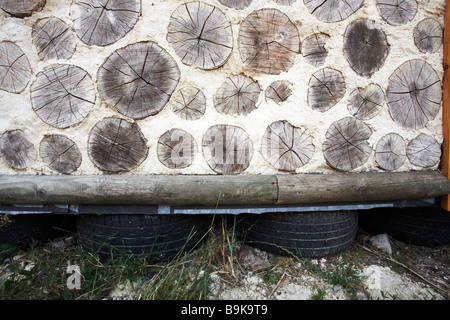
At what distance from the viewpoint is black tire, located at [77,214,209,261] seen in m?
1.71

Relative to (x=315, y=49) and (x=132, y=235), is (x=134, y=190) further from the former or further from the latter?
(x=315, y=49)

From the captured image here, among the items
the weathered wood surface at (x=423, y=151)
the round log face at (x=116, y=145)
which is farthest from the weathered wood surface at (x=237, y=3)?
the weathered wood surface at (x=423, y=151)

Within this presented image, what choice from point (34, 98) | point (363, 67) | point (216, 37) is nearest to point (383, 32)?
point (363, 67)

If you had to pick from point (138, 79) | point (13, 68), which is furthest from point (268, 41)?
point (13, 68)

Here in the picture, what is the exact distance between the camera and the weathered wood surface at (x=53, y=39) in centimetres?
158

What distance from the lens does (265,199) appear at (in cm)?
170

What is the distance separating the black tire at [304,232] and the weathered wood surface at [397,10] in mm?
1726

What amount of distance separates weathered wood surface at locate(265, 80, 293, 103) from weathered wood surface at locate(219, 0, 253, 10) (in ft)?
2.07

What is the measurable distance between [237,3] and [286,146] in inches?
47.1

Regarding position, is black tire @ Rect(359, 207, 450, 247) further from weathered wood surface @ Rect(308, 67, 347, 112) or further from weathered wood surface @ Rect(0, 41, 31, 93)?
weathered wood surface @ Rect(0, 41, 31, 93)

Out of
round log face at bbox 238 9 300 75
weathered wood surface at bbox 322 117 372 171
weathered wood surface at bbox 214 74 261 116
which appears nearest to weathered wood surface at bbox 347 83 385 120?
weathered wood surface at bbox 322 117 372 171

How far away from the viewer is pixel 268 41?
1.67 m

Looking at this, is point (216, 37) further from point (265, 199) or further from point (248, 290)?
point (248, 290)
